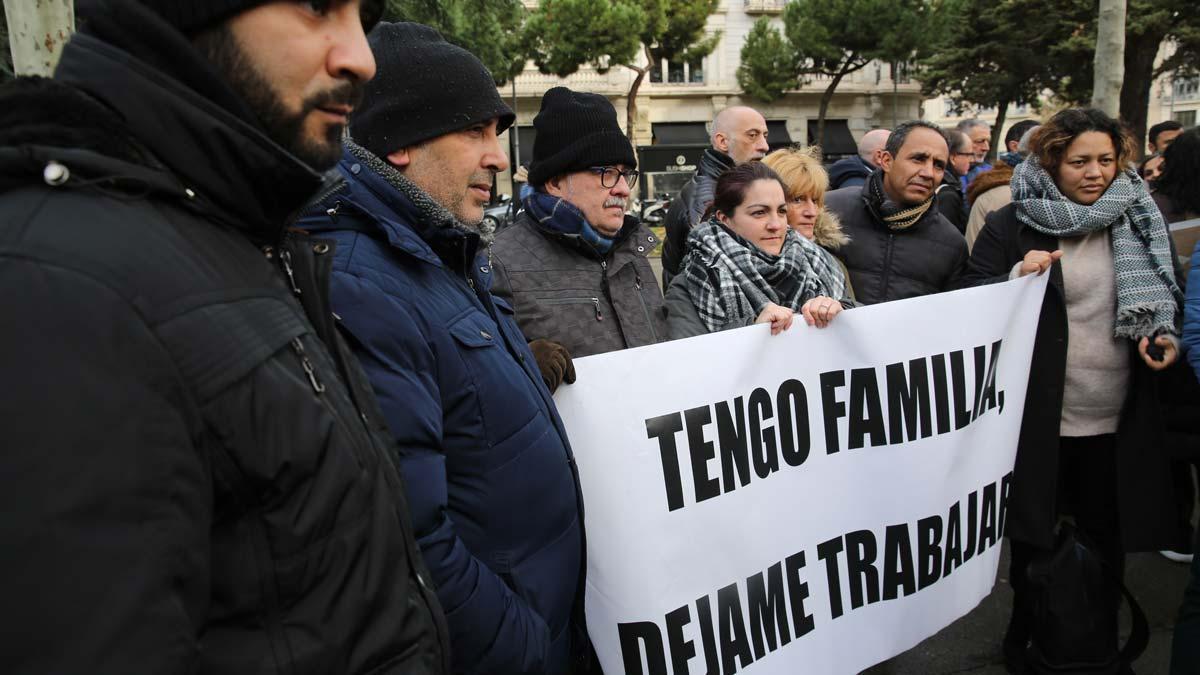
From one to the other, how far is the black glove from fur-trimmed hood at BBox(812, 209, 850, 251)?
5.66 feet

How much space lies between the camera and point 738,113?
4.52 metres

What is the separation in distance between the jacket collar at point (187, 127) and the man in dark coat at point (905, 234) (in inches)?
115

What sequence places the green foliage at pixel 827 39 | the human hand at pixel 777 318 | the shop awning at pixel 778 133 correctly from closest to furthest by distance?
the human hand at pixel 777 318 → the green foliage at pixel 827 39 → the shop awning at pixel 778 133

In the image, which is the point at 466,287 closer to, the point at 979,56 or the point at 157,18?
the point at 157,18

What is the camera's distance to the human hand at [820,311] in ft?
8.16

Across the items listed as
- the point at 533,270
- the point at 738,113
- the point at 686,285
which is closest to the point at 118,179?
the point at 533,270

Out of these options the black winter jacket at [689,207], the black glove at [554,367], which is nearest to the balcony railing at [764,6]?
the black winter jacket at [689,207]

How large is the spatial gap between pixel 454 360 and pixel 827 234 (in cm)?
230

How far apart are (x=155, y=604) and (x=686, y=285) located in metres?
2.34

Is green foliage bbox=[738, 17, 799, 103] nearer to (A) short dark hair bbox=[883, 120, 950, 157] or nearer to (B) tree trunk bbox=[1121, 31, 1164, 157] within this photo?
(B) tree trunk bbox=[1121, 31, 1164, 157]

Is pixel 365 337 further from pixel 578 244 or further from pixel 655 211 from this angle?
pixel 655 211

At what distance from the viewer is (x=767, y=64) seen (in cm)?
3462

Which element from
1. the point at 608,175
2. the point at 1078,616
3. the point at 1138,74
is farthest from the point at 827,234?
the point at 1138,74

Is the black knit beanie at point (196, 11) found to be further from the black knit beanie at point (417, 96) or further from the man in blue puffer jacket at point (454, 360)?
the black knit beanie at point (417, 96)
